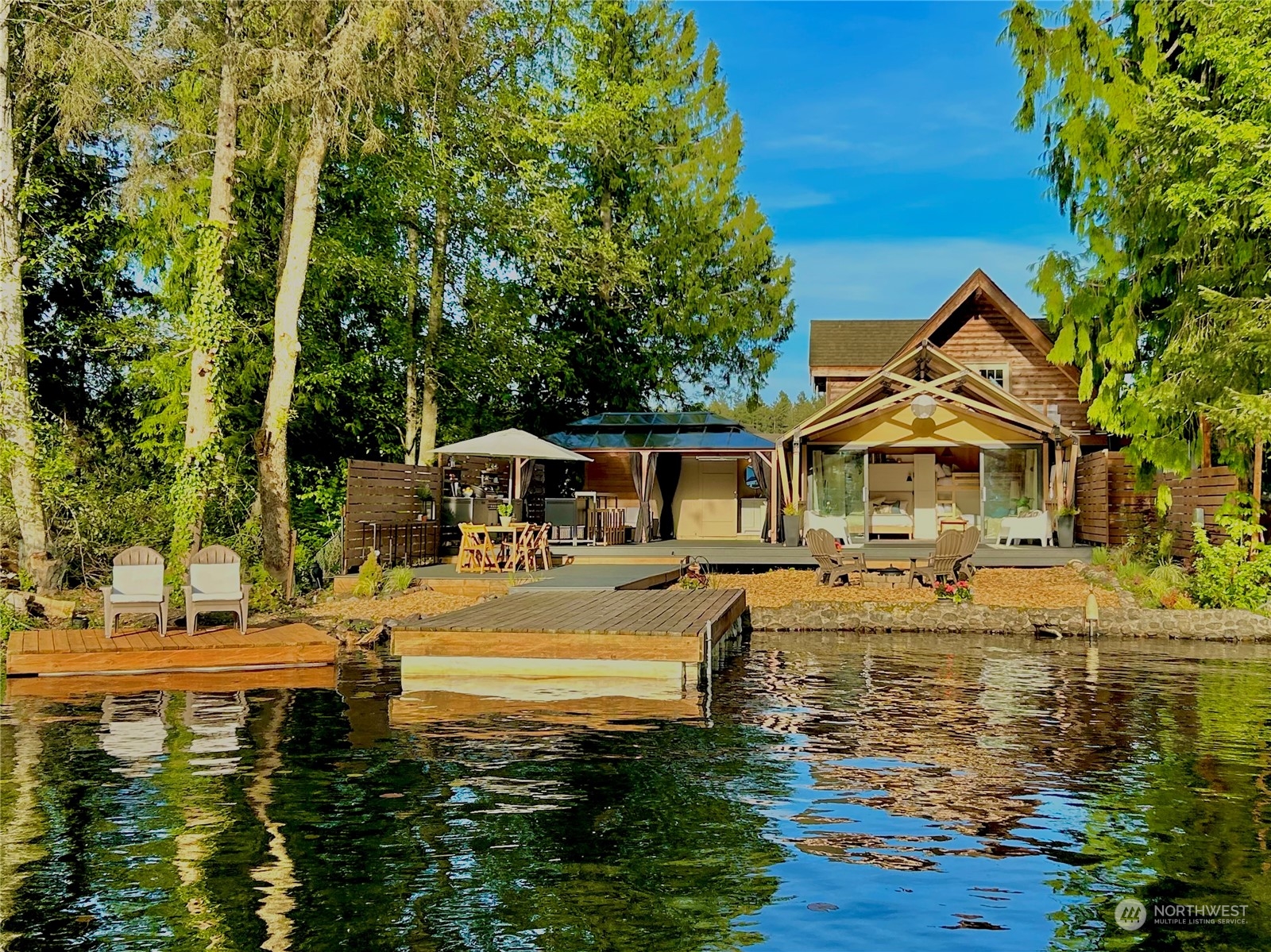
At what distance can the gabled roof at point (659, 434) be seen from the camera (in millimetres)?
24688

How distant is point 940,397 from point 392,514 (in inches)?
456

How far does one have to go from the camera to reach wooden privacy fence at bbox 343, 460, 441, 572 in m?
16.9

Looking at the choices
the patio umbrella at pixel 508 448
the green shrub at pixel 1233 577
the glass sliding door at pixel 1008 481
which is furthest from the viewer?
the glass sliding door at pixel 1008 481

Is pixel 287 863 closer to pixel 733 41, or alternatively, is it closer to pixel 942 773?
pixel 942 773

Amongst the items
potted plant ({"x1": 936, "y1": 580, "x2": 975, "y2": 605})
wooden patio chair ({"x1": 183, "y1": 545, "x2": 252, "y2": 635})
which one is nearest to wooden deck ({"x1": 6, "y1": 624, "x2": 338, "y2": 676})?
wooden patio chair ({"x1": 183, "y1": 545, "x2": 252, "y2": 635})

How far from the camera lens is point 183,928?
4598 millimetres

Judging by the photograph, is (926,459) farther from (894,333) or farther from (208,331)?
(208,331)

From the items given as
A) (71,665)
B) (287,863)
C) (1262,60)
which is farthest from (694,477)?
(287,863)

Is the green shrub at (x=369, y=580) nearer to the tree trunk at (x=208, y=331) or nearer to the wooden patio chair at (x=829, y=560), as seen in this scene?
the tree trunk at (x=208, y=331)

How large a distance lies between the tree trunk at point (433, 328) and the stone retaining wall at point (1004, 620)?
1078 cm

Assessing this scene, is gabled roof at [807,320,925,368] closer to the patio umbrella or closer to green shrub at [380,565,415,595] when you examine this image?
the patio umbrella

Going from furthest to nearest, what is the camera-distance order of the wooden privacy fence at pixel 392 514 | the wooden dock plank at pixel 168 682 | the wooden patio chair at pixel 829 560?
1. the wooden patio chair at pixel 829 560
2. the wooden privacy fence at pixel 392 514
3. the wooden dock plank at pixel 168 682

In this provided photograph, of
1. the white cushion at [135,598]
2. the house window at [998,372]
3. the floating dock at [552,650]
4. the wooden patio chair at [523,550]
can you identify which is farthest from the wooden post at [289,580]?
the house window at [998,372]

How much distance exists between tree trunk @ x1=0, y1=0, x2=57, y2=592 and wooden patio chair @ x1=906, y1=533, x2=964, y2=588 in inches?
480
